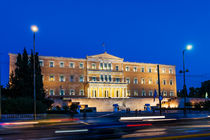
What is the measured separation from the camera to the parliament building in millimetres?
62688

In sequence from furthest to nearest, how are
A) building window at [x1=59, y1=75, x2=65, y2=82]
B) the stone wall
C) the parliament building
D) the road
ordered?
building window at [x1=59, y1=75, x2=65, y2=82] → the parliament building → the stone wall → the road

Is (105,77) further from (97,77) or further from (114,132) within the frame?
(114,132)

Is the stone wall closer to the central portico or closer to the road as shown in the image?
the central portico

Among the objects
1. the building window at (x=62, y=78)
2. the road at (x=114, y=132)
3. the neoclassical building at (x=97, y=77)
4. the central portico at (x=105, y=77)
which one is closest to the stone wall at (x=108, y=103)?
the central portico at (x=105, y=77)

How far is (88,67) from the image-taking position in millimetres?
67062

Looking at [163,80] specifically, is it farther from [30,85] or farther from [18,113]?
[18,113]

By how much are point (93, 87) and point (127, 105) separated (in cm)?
1062

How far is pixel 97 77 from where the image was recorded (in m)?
67.6

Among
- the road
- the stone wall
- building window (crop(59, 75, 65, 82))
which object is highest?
building window (crop(59, 75, 65, 82))

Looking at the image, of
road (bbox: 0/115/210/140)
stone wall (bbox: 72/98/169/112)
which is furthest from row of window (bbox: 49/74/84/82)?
road (bbox: 0/115/210/140)

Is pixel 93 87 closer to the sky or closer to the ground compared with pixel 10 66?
closer to the ground

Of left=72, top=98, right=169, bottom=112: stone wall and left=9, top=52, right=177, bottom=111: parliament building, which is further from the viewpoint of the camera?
left=9, top=52, right=177, bottom=111: parliament building

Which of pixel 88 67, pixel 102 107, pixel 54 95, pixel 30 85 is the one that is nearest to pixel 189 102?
pixel 102 107

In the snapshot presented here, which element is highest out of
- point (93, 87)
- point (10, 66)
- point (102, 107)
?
point (10, 66)
